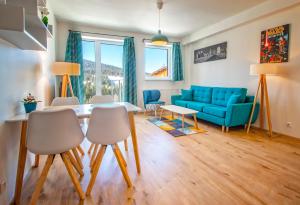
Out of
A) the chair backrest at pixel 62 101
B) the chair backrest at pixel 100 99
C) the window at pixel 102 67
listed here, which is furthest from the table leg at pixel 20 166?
the window at pixel 102 67

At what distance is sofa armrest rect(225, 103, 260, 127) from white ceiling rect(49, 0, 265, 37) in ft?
6.77

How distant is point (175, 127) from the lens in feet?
13.1

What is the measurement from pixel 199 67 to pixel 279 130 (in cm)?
295

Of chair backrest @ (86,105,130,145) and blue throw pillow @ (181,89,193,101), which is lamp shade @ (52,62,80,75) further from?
blue throw pillow @ (181,89,193,101)

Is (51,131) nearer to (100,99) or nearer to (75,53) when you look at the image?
(100,99)

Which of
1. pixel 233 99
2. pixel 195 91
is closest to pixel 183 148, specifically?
pixel 233 99

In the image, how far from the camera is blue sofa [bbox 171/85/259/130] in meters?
3.57

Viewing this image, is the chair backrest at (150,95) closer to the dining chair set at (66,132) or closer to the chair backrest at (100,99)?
the chair backrest at (100,99)

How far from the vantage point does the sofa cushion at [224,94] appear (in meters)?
3.85

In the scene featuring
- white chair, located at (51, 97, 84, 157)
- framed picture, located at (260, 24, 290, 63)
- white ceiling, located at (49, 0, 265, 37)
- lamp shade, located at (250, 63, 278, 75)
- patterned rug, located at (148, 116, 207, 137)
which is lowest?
patterned rug, located at (148, 116, 207, 137)

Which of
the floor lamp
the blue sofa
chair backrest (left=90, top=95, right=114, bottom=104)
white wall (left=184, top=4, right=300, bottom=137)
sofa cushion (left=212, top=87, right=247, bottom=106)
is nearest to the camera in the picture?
chair backrest (left=90, top=95, right=114, bottom=104)

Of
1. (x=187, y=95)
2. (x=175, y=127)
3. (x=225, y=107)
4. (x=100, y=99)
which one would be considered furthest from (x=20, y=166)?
(x=187, y=95)

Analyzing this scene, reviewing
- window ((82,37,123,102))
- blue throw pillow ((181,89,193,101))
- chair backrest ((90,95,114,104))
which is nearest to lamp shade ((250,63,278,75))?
blue throw pillow ((181,89,193,101))

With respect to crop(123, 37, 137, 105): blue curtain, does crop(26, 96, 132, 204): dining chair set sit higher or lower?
lower
